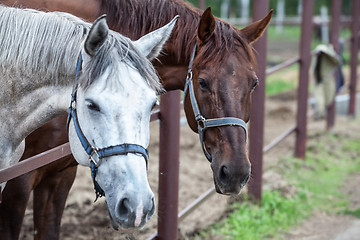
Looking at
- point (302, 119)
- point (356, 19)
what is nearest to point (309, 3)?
point (302, 119)

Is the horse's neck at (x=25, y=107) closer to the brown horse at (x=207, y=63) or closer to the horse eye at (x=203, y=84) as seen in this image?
the brown horse at (x=207, y=63)

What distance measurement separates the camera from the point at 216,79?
2307 mm

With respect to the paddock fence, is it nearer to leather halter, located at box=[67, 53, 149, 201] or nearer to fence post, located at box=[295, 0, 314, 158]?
fence post, located at box=[295, 0, 314, 158]

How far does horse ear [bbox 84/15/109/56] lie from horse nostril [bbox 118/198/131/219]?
0.54 metres

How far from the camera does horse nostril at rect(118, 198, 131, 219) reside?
5.39 feet

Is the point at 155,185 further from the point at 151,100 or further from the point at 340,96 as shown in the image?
the point at 340,96

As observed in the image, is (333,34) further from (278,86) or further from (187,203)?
(187,203)

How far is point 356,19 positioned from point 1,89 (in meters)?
6.29

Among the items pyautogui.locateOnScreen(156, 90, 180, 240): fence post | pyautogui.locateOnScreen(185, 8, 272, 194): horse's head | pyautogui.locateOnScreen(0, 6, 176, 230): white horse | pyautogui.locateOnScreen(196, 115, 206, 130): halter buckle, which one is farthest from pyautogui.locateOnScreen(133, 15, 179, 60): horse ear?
pyautogui.locateOnScreen(156, 90, 180, 240): fence post

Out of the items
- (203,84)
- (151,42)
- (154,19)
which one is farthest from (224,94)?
(154,19)

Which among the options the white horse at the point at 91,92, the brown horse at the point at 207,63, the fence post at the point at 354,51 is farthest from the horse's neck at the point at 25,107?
the fence post at the point at 354,51

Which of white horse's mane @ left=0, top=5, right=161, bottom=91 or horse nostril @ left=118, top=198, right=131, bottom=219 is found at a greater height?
white horse's mane @ left=0, top=5, right=161, bottom=91

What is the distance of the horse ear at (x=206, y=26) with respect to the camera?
2.35 metres

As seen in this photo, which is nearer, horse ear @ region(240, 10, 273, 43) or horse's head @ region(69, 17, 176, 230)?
horse's head @ region(69, 17, 176, 230)
